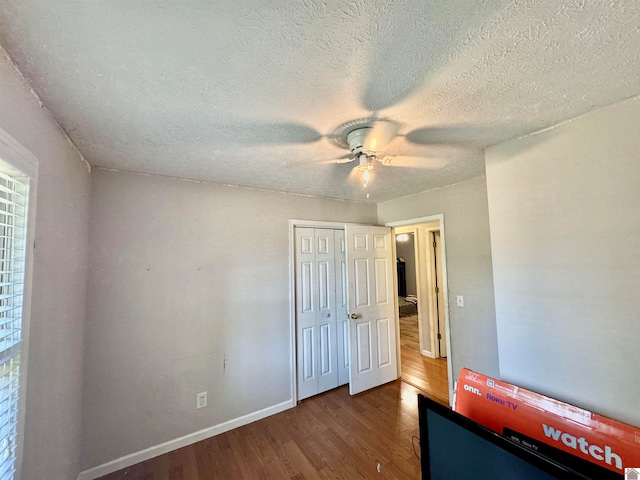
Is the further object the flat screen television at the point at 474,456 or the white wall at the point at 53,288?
the white wall at the point at 53,288

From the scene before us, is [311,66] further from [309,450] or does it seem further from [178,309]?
[309,450]

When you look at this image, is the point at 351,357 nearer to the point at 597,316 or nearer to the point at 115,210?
the point at 597,316

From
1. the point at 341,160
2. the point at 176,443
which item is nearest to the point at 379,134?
the point at 341,160

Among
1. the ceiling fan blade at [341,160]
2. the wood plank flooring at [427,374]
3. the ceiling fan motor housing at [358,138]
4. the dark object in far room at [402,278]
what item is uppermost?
the ceiling fan blade at [341,160]

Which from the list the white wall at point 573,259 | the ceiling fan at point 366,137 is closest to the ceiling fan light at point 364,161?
the ceiling fan at point 366,137

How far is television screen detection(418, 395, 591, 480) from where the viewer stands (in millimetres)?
699

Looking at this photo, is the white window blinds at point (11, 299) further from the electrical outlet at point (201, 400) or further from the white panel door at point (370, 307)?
the white panel door at point (370, 307)

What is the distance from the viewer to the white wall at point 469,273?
244cm

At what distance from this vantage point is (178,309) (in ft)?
7.36

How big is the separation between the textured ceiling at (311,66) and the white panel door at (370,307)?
1.71m

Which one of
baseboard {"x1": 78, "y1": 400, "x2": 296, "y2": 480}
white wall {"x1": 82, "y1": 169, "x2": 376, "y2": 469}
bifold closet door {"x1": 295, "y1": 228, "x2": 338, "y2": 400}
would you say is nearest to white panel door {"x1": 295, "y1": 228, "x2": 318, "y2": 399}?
bifold closet door {"x1": 295, "y1": 228, "x2": 338, "y2": 400}

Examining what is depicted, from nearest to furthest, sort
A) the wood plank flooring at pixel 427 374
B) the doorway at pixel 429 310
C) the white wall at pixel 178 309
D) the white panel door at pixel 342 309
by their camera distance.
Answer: the white wall at pixel 178 309, the wood plank flooring at pixel 427 374, the white panel door at pixel 342 309, the doorway at pixel 429 310

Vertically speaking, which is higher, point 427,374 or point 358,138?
point 358,138

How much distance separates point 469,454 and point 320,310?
2.28m
